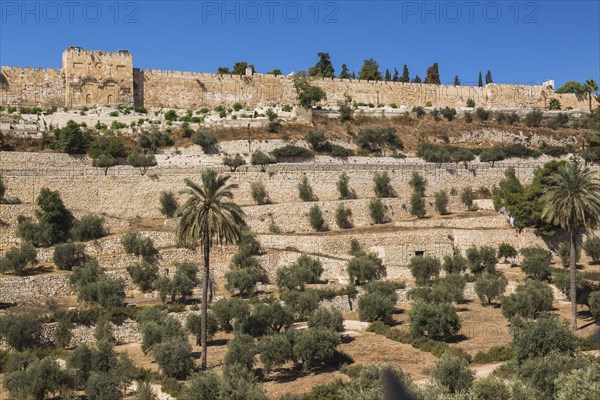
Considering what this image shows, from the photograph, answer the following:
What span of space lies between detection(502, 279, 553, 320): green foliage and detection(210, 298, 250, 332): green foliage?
31.1ft

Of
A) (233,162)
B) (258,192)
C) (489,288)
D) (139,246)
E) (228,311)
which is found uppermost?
(233,162)

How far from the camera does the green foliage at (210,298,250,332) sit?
25.4m

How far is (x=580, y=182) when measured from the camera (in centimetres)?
2669

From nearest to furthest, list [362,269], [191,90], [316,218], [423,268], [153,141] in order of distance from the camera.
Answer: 1. [362,269]
2. [423,268]
3. [316,218]
4. [153,141]
5. [191,90]

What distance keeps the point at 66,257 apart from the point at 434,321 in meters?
15.9

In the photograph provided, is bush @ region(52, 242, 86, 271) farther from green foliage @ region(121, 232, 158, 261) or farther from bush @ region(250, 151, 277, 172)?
bush @ region(250, 151, 277, 172)

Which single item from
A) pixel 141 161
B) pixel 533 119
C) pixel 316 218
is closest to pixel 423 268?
pixel 316 218

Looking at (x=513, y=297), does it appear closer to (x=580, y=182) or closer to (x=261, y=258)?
(x=580, y=182)

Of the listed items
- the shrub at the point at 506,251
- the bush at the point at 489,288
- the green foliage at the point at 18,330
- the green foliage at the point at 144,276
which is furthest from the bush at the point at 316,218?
the green foliage at the point at 18,330

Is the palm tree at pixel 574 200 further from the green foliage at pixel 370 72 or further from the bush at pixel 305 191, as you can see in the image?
the green foliage at pixel 370 72

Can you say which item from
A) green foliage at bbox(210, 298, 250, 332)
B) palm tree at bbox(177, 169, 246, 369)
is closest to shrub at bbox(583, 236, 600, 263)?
green foliage at bbox(210, 298, 250, 332)

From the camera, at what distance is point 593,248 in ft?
116

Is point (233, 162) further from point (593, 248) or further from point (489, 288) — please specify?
point (593, 248)

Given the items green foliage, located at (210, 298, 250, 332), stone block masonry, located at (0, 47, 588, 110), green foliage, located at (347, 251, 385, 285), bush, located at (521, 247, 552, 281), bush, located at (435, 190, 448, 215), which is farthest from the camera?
stone block masonry, located at (0, 47, 588, 110)
